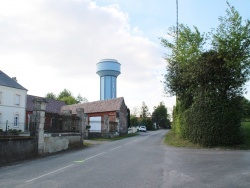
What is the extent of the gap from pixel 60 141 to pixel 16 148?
583 centimetres

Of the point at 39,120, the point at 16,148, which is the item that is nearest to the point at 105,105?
the point at 39,120

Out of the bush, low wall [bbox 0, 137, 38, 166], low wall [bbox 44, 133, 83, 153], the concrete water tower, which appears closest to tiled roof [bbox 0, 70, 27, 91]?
the concrete water tower

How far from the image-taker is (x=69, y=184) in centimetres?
905

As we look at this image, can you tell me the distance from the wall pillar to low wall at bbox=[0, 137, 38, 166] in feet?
1.59

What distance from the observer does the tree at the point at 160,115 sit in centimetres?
10412

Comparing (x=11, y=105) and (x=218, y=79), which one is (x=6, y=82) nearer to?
(x=11, y=105)

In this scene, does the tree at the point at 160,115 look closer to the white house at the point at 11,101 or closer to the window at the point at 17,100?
the white house at the point at 11,101

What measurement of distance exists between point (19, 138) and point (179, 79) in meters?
16.6

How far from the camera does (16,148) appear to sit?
1634cm

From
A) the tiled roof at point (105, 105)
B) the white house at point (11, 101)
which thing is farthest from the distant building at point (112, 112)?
the white house at point (11, 101)

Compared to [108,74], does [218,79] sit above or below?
below

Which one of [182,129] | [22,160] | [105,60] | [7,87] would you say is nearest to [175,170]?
[22,160]

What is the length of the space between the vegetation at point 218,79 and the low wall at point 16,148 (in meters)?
11.8

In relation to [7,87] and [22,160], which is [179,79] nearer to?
[22,160]
